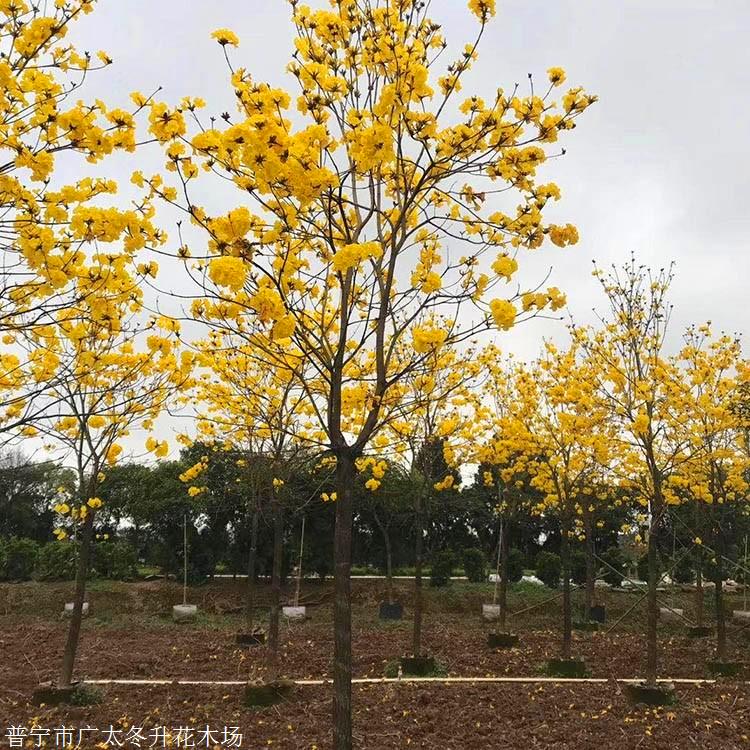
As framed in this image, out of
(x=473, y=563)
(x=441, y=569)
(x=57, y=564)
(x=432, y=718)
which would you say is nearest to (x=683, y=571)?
(x=473, y=563)

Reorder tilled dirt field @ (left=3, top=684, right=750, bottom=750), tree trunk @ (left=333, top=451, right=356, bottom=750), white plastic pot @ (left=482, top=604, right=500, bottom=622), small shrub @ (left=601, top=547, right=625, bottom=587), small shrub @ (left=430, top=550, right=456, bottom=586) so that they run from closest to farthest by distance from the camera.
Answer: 1. tree trunk @ (left=333, top=451, right=356, bottom=750)
2. tilled dirt field @ (left=3, top=684, right=750, bottom=750)
3. white plastic pot @ (left=482, top=604, right=500, bottom=622)
4. small shrub @ (left=430, top=550, right=456, bottom=586)
5. small shrub @ (left=601, top=547, right=625, bottom=587)

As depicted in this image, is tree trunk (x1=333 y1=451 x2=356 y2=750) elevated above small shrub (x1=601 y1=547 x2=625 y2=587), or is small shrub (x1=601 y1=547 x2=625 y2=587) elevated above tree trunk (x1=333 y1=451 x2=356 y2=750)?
tree trunk (x1=333 y1=451 x2=356 y2=750)

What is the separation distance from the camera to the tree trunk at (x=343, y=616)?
309cm

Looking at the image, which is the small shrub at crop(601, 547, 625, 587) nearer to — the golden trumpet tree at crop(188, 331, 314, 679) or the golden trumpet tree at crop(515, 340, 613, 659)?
the golden trumpet tree at crop(515, 340, 613, 659)

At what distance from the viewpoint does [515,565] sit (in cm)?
1638

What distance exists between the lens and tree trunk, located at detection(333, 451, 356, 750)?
122 inches

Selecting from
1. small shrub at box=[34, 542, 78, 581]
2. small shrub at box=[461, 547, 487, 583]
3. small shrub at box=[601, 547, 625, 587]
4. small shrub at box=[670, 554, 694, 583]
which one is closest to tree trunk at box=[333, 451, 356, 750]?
small shrub at box=[34, 542, 78, 581]

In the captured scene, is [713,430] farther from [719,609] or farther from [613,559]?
[613,559]

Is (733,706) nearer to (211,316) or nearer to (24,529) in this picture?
(211,316)

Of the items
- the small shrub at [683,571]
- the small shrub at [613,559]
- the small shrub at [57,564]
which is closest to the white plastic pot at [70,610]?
the small shrub at [57,564]

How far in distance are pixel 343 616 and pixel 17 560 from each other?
47.9 feet

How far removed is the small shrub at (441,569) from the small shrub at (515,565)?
1.76 metres

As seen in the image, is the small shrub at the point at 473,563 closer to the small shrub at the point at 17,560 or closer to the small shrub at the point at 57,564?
the small shrub at the point at 57,564

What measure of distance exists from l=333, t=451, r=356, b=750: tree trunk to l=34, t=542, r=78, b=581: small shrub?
43.7 feet
